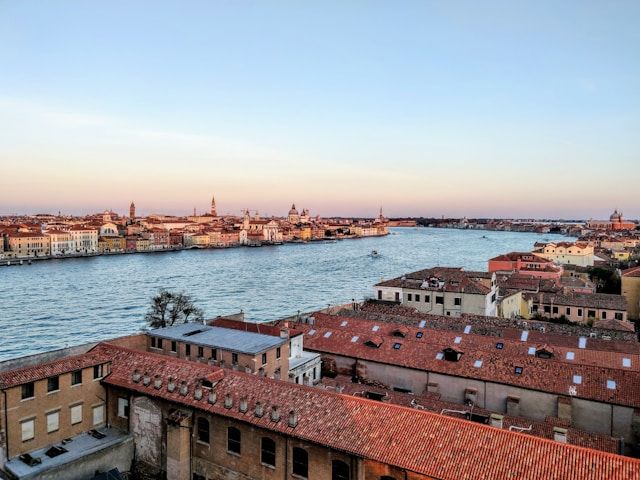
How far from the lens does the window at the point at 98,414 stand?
14155 millimetres

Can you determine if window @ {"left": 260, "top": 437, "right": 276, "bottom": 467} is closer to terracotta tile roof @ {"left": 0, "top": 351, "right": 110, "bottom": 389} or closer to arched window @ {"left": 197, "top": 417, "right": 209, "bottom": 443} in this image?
arched window @ {"left": 197, "top": 417, "right": 209, "bottom": 443}

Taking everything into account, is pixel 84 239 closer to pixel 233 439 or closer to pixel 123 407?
pixel 123 407

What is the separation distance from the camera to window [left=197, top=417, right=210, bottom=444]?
12500 mm

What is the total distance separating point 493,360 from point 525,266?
3661cm

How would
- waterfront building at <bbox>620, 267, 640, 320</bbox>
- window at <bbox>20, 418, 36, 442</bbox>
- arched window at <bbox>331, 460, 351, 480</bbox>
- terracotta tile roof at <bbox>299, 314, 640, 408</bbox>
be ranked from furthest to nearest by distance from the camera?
waterfront building at <bbox>620, 267, 640, 320</bbox> → terracotta tile roof at <bbox>299, 314, 640, 408</bbox> → window at <bbox>20, 418, 36, 442</bbox> → arched window at <bbox>331, 460, 351, 480</bbox>

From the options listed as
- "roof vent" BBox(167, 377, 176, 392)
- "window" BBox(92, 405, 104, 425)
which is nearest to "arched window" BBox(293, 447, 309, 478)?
"roof vent" BBox(167, 377, 176, 392)

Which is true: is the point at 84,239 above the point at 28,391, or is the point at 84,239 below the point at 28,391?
below

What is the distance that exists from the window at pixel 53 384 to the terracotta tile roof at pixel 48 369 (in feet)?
0.58

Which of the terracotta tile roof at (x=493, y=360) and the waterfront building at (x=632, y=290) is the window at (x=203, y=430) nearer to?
the terracotta tile roof at (x=493, y=360)

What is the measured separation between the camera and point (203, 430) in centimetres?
1259

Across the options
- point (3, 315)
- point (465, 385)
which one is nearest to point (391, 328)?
point (465, 385)

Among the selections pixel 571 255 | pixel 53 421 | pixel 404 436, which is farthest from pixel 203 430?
pixel 571 255

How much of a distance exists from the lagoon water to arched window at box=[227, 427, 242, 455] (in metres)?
21.7

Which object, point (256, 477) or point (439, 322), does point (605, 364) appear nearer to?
point (439, 322)
